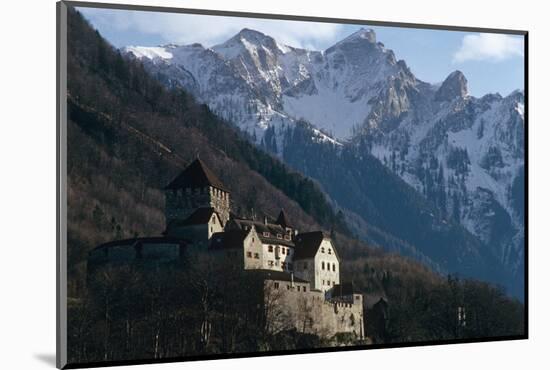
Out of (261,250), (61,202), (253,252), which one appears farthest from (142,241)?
(261,250)

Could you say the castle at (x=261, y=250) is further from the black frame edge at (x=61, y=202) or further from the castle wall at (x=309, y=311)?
the black frame edge at (x=61, y=202)

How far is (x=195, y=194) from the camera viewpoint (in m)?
19.0

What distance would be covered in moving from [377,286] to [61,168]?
592 centimetres

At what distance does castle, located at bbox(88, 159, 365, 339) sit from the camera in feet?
61.5


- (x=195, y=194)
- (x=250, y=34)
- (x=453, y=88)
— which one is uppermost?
(x=250, y=34)

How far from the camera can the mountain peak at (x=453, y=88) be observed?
21312mm

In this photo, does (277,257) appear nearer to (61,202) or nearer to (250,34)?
(250,34)

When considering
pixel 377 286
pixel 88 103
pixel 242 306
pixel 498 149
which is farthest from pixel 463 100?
pixel 88 103

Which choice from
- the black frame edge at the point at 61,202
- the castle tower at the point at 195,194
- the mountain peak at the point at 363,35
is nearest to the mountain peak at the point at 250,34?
the mountain peak at the point at 363,35

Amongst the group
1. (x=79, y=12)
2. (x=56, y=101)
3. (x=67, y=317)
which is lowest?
(x=67, y=317)

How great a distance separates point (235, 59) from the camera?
19688mm

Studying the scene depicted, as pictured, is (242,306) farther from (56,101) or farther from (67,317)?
(56,101)

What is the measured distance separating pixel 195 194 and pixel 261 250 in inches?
54.8

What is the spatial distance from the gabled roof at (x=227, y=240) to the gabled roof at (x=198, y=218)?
290 millimetres
